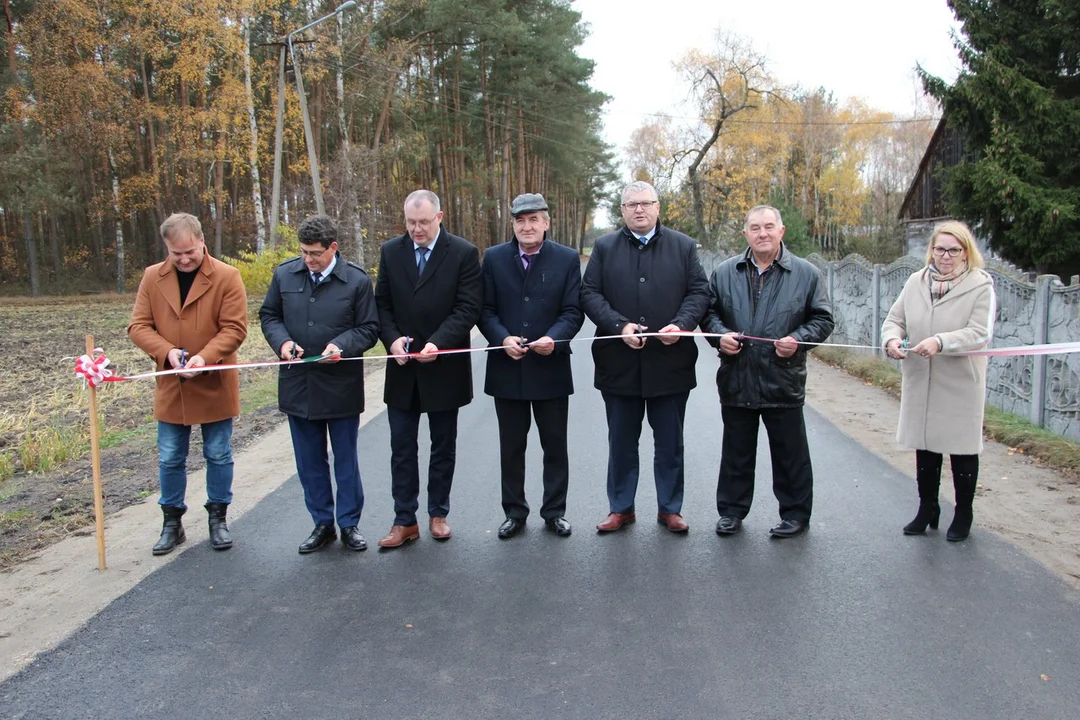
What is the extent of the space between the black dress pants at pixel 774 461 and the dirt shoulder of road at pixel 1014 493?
3.13 feet

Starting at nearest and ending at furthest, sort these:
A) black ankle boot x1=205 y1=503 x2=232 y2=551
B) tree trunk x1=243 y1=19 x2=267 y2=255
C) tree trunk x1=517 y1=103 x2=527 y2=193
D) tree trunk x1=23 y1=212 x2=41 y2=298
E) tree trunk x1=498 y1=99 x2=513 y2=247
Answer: black ankle boot x1=205 y1=503 x2=232 y2=551 → tree trunk x1=243 y1=19 x2=267 y2=255 → tree trunk x1=23 y1=212 x2=41 y2=298 → tree trunk x1=498 y1=99 x2=513 y2=247 → tree trunk x1=517 y1=103 x2=527 y2=193

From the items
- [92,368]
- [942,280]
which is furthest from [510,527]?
[942,280]

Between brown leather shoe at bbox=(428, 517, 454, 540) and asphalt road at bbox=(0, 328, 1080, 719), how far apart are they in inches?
3.7

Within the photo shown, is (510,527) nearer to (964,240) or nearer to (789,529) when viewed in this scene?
(789,529)

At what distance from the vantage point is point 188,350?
5109 mm

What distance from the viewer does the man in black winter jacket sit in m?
5.16

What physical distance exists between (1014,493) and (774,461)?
7.08 ft

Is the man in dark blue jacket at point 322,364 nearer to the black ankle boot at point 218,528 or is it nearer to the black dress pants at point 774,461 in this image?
the black ankle boot at point 218,528

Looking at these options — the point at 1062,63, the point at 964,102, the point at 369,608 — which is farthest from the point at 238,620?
the point at 1062,63

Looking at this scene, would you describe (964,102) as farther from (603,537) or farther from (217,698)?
(217,698)

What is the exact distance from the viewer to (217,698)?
330 cm

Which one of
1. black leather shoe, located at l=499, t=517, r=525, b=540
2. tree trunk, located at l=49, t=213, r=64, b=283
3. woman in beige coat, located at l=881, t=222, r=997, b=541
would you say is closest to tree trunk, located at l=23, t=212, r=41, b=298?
tree trunk, located at l=49, t=213, r=64, b=283

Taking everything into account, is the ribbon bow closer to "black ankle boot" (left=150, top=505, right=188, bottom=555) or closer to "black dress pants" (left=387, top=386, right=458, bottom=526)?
"black ankle boot" (left=150, top=505, right=188, bottom=555)

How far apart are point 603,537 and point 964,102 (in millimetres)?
15964
